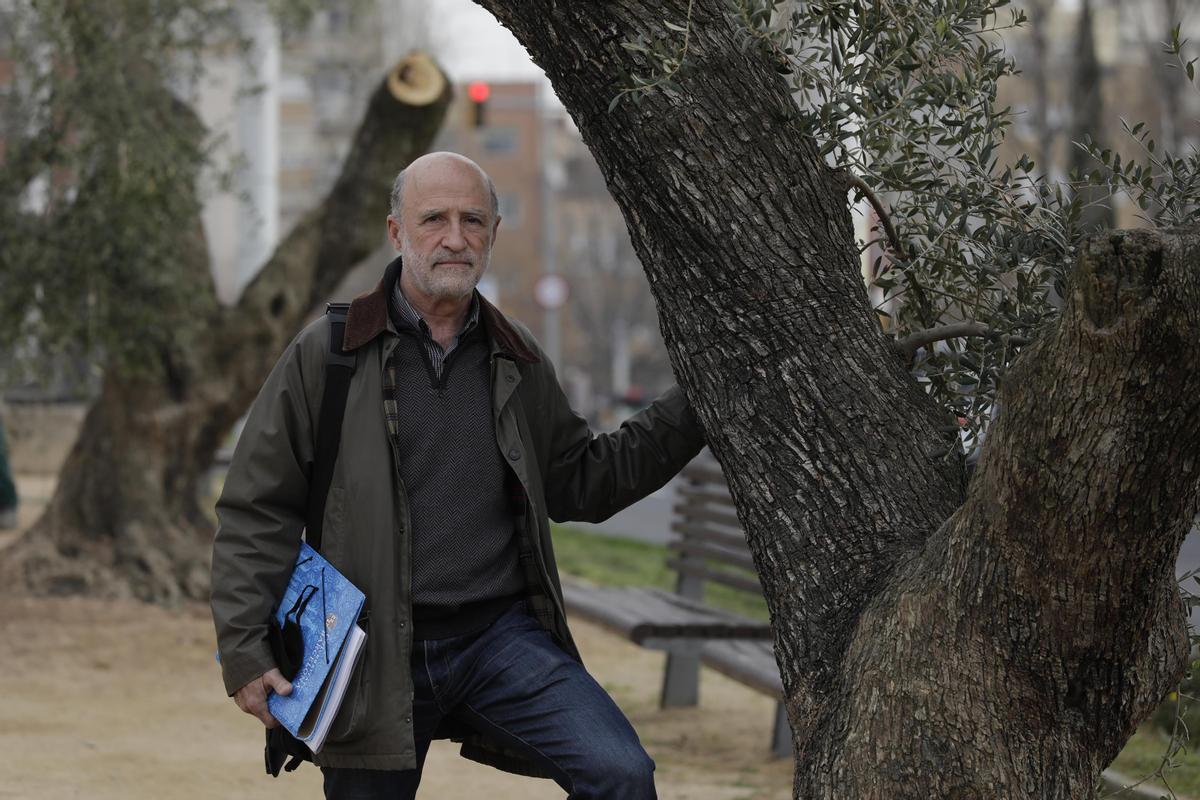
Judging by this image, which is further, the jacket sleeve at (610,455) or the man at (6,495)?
the man at (6,495)

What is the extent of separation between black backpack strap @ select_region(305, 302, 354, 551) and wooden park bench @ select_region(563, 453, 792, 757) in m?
2.53

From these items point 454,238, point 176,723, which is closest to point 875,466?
point 454,238

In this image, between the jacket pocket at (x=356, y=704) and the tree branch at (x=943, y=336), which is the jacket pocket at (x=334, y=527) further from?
the tree branch at (x=943, y=336)

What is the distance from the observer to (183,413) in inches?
407

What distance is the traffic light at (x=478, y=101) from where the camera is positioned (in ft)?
57.8

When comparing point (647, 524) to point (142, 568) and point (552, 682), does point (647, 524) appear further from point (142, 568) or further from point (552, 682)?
point (552, 682)

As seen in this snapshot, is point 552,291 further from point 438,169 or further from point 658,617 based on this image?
point 438,169

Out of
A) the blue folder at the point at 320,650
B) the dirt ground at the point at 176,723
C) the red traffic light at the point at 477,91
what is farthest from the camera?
the red traffic light at the point at 477,91

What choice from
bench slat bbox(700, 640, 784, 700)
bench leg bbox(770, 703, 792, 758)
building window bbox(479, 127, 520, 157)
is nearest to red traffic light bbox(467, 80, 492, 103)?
bench slat bbox(700, 640, 784, 700)

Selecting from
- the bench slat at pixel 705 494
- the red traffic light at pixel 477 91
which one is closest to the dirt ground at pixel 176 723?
the bench slat at pixel 705 494

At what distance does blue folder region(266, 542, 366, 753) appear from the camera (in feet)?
11.8

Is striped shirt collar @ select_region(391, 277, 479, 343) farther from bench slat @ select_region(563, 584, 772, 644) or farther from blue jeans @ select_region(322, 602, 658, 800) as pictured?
bench slat @ select_region(563, 584, 772, 644)

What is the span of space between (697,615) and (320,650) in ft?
13.0

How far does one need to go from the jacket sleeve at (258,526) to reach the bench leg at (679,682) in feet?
14.7
